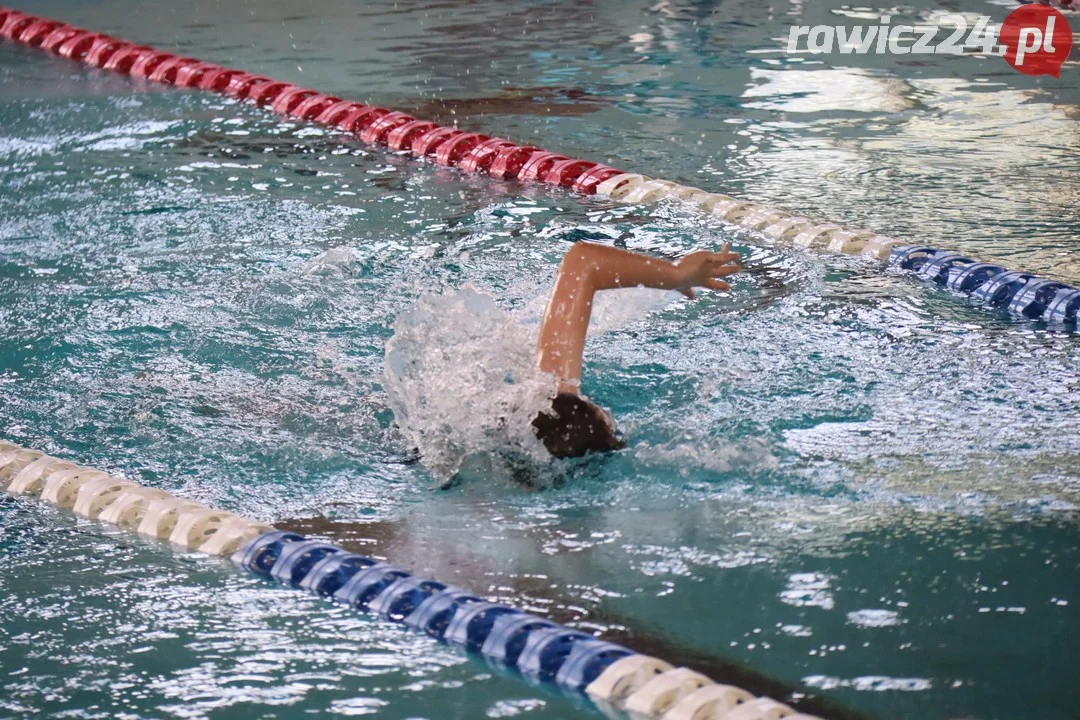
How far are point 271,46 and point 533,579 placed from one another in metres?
7.54

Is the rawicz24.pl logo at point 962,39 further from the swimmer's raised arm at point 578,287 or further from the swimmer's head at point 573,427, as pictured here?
the swimmer's head at point 573,427

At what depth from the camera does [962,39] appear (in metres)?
8.58

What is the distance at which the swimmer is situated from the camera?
2977 mm

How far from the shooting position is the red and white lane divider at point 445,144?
512cm

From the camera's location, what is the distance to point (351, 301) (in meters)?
4.53

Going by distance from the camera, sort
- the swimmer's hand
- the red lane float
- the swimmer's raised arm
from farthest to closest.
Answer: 1. the red lane float
2. the swimmer's hand
3. the swimmer's raised arm

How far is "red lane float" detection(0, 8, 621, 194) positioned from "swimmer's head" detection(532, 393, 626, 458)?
2825 millimetres

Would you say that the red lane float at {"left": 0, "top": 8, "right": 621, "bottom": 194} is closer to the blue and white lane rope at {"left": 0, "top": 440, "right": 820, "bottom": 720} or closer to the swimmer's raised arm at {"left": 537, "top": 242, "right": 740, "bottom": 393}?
the swimmer's raised arm at {"left": 537, "top": 242, "right": 740, "bottom": 393}

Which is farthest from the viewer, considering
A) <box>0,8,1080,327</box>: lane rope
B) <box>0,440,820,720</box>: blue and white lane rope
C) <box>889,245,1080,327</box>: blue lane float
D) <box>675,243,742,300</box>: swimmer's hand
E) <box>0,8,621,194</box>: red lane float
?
<box>0,8,621,194</box>: red lane float

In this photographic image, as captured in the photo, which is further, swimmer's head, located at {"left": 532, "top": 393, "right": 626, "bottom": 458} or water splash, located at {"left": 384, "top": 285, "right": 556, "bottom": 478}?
water splash, located at {"left": 384, "top": 285, "right": 556, "bottom": 478}

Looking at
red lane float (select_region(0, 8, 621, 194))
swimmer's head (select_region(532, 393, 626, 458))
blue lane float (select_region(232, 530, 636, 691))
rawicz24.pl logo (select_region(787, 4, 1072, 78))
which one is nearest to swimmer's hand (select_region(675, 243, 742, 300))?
swimmer's head (select_region(532, 393, 626, 458))

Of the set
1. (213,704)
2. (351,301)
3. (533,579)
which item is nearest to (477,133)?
(351,301)

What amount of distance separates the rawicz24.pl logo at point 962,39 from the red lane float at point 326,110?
309 cm

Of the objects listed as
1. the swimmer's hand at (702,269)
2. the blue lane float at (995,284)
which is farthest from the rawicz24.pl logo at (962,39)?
the swimmer's hand at (702,269)
